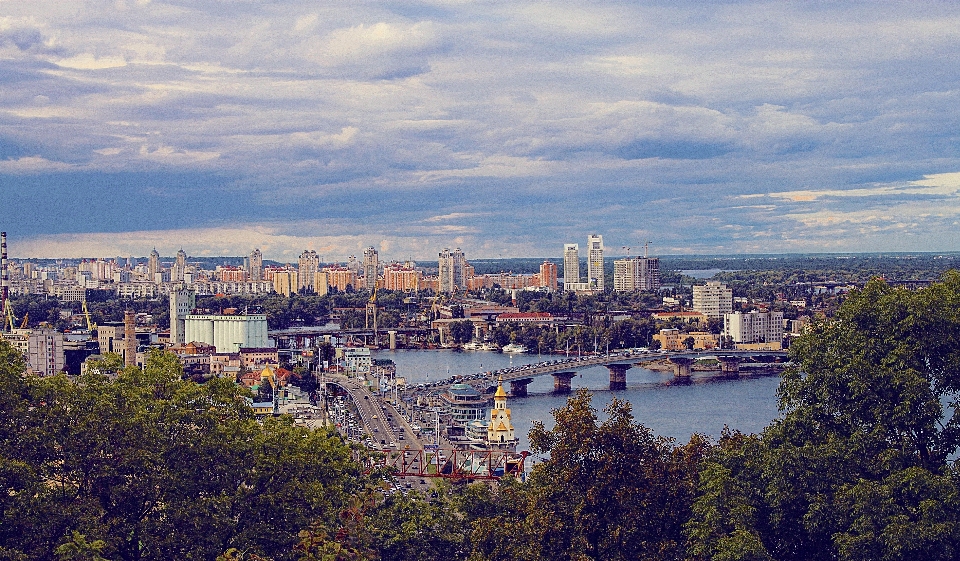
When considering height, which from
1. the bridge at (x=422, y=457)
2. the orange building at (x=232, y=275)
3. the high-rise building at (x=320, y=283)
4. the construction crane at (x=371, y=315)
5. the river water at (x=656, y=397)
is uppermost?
the orange building at (x=232, y=275)

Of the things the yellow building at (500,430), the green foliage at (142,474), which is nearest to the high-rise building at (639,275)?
the yellow building at (500,430)

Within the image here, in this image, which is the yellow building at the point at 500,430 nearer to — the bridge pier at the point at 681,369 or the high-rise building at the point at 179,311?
the bridge pier at the point at 681,369

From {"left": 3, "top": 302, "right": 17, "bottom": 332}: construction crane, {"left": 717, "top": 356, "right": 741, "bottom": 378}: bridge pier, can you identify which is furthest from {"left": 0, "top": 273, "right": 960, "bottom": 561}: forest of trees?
{"left": 3, "top": 302, "right": 17, "bottom": 332}: construction crane

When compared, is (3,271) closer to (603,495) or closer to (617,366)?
(617,366)

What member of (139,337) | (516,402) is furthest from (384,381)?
(139,337)

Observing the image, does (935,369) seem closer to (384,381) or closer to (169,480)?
(169,480)

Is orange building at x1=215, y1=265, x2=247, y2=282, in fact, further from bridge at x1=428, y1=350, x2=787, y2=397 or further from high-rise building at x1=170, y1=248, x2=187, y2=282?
bridge at x1=428, y1=350, x2=787, y2=397

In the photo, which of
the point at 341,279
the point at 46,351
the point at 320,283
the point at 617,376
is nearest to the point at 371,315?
the point at 320,283
